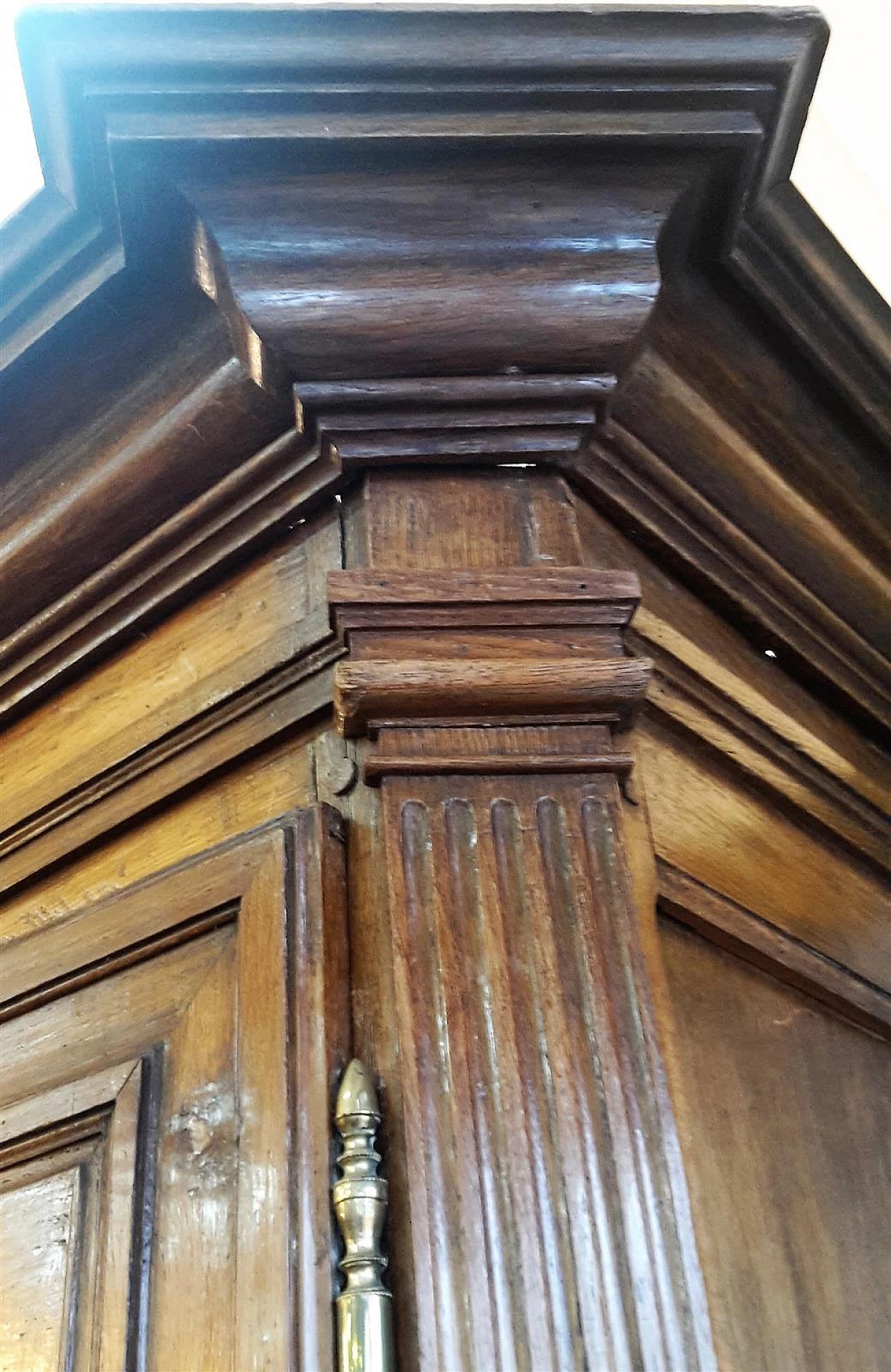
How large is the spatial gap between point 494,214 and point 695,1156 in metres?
0.50

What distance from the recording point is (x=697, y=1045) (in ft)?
1.87

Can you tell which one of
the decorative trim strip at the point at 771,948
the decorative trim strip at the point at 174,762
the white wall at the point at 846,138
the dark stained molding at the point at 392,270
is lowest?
the decorative trim strip at the point at 771,948

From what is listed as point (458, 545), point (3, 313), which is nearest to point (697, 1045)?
point (458, 545)

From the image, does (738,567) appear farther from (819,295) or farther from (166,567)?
Answer: (166,567)

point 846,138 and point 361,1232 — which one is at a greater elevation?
point 846,138

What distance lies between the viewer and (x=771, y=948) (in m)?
0.64

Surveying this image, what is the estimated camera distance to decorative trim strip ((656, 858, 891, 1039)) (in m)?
0.59

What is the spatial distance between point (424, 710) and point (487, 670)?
0.04 meters

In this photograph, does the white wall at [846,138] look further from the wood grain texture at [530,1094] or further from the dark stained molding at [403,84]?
the wood grain texture at [530,1094]

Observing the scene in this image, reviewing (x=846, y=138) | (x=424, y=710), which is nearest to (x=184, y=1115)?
(x=424, y=710)

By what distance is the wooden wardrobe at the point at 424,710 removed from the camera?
0.46m

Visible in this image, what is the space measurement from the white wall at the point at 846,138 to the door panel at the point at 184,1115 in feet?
Result: 1.84

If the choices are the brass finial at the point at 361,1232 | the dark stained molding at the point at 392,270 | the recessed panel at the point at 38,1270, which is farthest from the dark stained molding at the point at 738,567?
the recessed panel at the point at 38,1270

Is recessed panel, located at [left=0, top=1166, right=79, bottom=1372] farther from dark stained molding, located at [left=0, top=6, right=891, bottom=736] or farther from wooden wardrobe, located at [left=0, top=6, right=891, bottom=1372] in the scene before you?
dark stained molding, located at [left=0, top=6, right=891, bottom=736]
